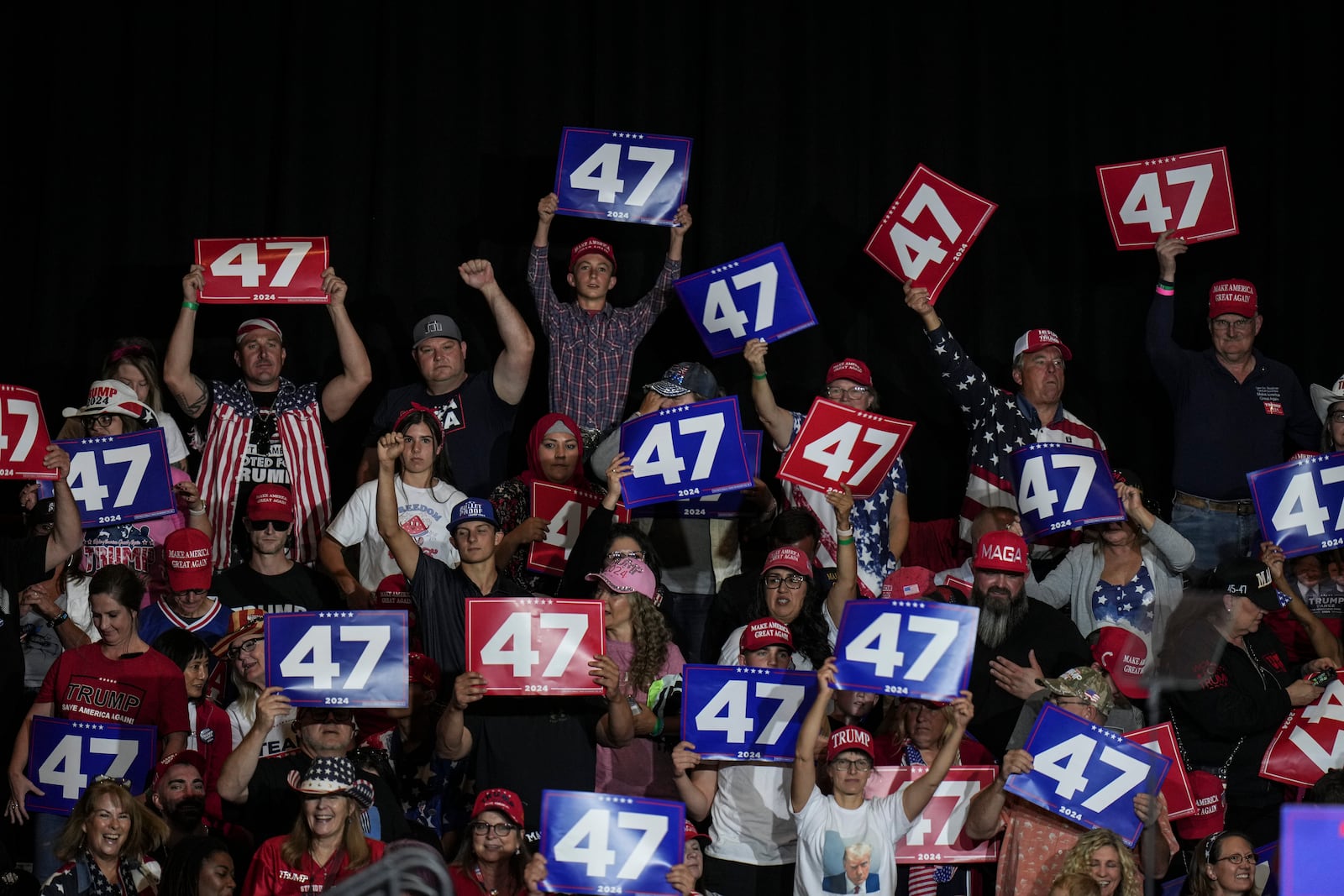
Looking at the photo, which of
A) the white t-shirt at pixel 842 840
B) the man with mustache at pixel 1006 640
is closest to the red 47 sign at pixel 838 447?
the man with mustache at pixel 1006 640

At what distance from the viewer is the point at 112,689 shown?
618 centimetres

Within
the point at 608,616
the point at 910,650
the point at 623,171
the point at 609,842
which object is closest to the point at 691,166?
the point at 623,171

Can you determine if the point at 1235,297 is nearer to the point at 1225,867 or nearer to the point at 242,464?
the point at 1225,867

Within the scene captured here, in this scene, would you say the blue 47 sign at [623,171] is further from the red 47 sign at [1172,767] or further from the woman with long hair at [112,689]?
the red 47 sign at [1172,767]

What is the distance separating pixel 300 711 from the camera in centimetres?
600

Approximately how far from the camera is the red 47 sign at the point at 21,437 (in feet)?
21.1

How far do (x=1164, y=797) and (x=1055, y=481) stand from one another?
4.52 feet

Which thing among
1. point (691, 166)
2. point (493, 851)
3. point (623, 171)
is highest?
point (691, 166)

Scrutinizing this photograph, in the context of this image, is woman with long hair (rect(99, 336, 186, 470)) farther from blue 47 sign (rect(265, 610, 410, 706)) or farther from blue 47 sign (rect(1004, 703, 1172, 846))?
blue 47 sign (rect(1004, 703, 1172, 846))

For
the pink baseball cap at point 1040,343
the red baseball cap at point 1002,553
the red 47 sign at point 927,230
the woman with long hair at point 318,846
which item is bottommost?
the woman with long hair at point 318,846

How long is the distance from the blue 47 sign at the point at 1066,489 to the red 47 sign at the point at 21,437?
3818mm

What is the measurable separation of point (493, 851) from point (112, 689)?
1.64 m

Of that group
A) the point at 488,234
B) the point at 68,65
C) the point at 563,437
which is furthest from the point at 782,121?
the point at 68,65

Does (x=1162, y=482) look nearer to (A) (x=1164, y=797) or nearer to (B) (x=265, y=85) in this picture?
(A) (x=1164, y=797)
